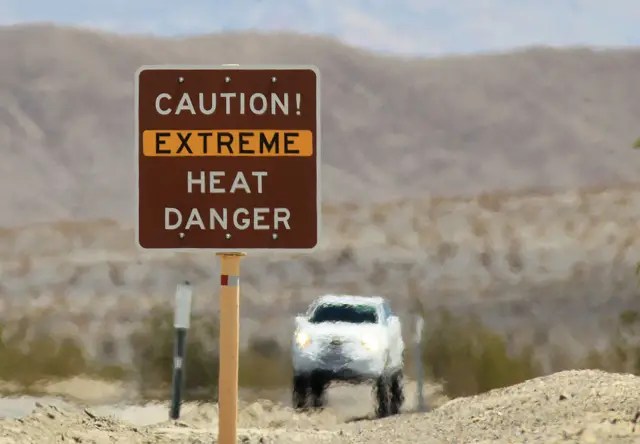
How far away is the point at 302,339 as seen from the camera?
17938 mm

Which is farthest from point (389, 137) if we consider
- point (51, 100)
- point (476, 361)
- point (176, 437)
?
point (176, 437)

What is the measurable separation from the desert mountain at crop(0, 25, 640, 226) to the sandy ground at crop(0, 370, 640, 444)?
197 ft

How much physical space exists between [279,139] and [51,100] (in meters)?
83.1

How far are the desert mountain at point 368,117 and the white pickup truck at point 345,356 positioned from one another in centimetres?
5795

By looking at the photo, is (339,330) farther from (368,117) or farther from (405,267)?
(368,117)

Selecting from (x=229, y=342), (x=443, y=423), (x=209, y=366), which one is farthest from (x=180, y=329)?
(x=229, y=342)

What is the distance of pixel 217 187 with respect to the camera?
8.59m

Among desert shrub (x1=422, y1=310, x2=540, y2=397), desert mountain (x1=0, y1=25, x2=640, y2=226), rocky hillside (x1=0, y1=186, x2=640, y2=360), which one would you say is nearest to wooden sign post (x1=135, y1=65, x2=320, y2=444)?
desert shrub (x1=422, y1=310, x2=540, y2=397)

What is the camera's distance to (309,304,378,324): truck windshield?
1861cm

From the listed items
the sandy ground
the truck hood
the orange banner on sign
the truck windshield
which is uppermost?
the orange banner on sign

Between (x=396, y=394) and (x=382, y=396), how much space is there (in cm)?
35

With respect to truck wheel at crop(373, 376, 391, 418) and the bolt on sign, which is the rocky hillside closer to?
truck wheel at crop(373, 376, 391, 418)

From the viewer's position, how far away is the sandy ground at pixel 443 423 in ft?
37.6

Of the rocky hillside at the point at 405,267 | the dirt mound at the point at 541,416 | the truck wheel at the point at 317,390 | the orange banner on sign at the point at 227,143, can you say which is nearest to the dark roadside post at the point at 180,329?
the truck wheel at the point at 317,390
